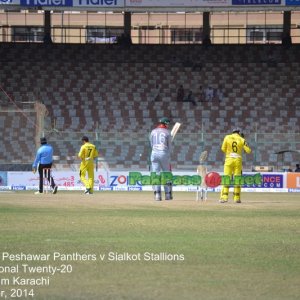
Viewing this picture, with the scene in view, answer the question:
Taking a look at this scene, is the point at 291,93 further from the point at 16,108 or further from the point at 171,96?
the point at 16,108

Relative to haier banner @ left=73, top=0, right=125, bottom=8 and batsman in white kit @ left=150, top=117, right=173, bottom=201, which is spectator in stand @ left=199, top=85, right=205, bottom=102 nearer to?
haier banner @ left=73, top=0, right=125, bottom=8

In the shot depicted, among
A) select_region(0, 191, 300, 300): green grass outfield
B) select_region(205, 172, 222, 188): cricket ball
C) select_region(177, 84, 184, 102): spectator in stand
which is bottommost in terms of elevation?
select_region(0, 191, 300, 300): green grass outfield

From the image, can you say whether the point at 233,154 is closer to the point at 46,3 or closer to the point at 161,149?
the point at 161,149

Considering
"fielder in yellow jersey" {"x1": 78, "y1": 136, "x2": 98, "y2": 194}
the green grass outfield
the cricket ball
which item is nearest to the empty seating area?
"fielder in yellow jersey" {"x1": 78, "y1": 136, "x2": 98, "y2": 194}

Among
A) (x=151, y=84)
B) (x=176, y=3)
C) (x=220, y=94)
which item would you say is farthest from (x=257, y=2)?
(x=151, y=84)

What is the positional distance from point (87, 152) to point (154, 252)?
18.7 meters

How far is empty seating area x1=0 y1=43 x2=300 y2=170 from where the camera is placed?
4856 centimetres

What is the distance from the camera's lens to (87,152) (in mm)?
32812

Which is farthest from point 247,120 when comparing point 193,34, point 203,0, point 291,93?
point 193,34

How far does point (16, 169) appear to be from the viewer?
4256 cm

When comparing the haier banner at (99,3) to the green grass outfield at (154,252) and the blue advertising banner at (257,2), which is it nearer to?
the blue advertising banner at (257,2)

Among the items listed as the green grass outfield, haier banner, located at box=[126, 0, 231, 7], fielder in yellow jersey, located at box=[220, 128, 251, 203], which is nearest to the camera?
the green grass outfield

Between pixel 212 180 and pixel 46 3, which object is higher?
pixel 46 3

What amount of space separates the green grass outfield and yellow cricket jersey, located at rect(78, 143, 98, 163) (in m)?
9.82
